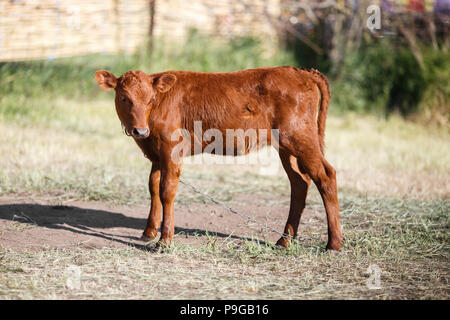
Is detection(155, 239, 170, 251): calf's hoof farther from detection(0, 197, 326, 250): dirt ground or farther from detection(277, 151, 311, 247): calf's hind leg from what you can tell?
detection(277, 151, 311, 247): calf's hind leg

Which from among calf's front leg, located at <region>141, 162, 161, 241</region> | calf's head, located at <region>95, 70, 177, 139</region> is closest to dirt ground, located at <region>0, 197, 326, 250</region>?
calf's front leg, located at <region>141, 162, 161, 241</region>

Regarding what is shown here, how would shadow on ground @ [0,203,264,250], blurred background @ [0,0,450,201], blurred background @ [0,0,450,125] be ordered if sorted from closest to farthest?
shadow on ground @ [0,203,264,250], blurred background @ [0,0,450,201], blurred background @ [0,0,450,125]

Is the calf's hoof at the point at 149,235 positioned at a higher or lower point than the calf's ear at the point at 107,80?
lower

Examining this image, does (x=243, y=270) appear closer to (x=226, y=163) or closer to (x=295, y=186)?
(x=295, y=186)

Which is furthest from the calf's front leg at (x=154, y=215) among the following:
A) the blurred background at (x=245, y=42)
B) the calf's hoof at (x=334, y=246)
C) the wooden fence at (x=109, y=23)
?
the wooden fence at (x=109, y=23)

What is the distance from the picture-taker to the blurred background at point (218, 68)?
344 inches

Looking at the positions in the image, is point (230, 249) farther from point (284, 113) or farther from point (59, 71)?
point (59, 71)

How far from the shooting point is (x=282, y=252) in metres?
5.22

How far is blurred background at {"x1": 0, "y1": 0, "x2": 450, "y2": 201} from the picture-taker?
8.73 m

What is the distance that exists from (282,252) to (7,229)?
2833 millimetres

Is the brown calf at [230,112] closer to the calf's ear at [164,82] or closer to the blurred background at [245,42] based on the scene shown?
the calf's ear at [164,82]

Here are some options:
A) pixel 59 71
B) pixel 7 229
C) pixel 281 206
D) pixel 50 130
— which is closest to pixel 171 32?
pixel 59 71

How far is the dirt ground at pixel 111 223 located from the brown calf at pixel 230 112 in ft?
2.47

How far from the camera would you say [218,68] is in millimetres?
14430
